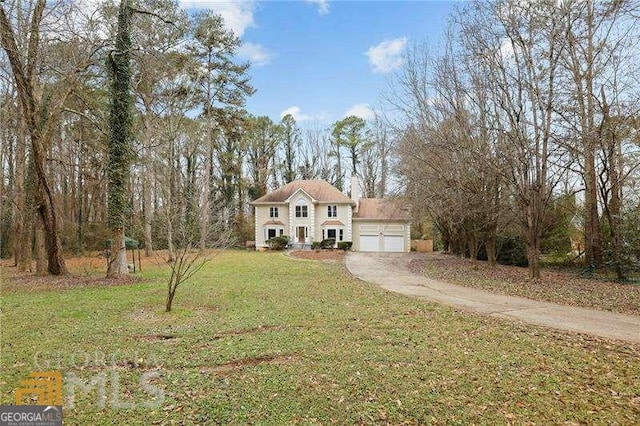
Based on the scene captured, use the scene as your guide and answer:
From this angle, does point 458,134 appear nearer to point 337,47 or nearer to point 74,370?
point 337,47

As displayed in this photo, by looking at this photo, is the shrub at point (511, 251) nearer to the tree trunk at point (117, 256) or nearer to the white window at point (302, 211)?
the white window at point (302, 211)

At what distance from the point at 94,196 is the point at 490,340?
95.0 feet

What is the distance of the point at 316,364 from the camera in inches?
185

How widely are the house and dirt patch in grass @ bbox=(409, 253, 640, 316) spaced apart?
43.3 ft

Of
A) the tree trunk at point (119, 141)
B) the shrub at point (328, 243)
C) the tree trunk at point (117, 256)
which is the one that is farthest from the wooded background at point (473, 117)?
the shrub at point (328, 243)

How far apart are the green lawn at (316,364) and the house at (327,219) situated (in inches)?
809

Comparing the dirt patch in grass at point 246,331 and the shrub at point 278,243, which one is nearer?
the dirt patch in grass at point 246,331

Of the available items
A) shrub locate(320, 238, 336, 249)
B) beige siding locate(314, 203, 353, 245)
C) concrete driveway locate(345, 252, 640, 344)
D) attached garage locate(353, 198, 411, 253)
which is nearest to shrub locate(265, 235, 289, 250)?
beige siding locate(314, 203, 353, 245)

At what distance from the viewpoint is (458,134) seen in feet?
45.6

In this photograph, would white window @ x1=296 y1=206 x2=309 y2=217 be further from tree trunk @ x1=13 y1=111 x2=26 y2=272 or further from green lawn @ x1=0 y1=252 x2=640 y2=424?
green lawn @ x1=0 y1=252 x2=640 y2=424

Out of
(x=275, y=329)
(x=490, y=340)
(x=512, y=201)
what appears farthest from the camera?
(x=512, y=201)

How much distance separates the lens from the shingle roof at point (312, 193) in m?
29.7

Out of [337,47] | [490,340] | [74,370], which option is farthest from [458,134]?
[74,370]

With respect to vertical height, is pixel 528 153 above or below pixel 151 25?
below
